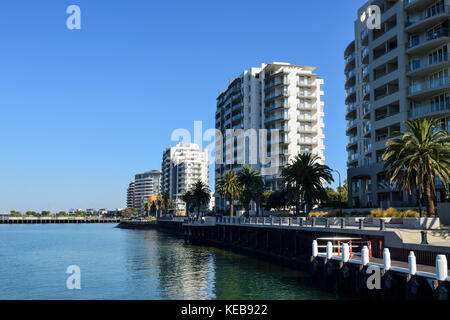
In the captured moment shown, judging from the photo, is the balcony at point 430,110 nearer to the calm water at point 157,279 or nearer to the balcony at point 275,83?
the calm water at point 157,279

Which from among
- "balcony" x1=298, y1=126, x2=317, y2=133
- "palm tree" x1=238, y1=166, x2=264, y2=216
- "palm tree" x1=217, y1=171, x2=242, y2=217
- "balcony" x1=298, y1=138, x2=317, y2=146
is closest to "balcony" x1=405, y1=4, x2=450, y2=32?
"palm tree" x1=238, y1=166, x2=264, y2=216

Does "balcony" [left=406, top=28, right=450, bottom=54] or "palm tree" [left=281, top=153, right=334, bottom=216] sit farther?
"palm tree" [left=281, top=153, right=334, bottom=216]

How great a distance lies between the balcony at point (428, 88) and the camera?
52969 mm

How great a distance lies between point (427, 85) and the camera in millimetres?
55031

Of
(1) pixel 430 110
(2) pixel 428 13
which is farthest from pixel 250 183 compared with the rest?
(2) pixel 428 13

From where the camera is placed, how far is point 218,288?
33500mm

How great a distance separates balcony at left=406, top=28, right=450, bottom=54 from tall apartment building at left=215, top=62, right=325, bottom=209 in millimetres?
53536

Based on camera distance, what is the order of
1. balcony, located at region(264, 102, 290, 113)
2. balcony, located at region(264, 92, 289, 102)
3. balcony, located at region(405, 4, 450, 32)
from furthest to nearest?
balcony, located at region(264, 102, 290, 113), balcony, located at region(264, 92, 289, 102), balcony, located at region(405, 4, 450, 32)

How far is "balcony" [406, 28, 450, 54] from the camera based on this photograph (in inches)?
2101

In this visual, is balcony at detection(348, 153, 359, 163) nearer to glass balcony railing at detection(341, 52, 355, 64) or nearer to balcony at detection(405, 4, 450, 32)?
glass balcony railing at detection(341, 52, 355, 64)

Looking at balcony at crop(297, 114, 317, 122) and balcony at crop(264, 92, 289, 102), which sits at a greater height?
balcony at crop(264, 92, 289, 102)

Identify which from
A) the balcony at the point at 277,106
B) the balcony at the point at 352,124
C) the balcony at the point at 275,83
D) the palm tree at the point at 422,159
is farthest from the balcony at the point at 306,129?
the palm tree at the point at 422,159
